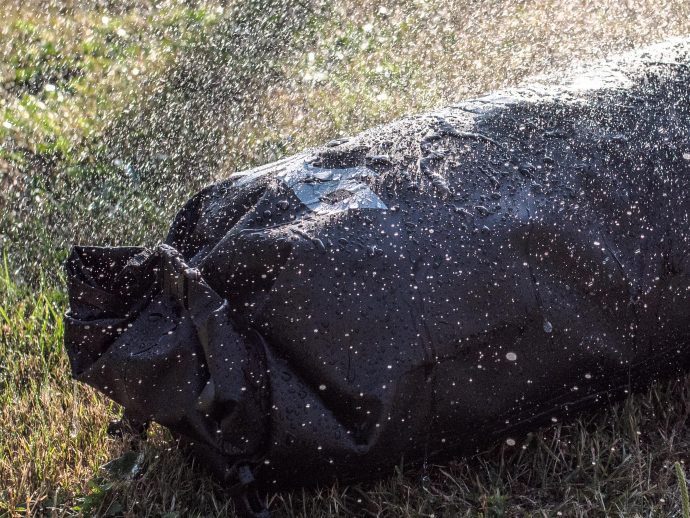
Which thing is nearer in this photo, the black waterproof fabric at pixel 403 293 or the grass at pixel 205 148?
the black waterproof fabric at pixel 403 293

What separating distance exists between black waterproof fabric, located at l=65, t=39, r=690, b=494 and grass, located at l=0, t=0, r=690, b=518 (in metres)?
0.16

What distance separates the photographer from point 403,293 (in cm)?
171

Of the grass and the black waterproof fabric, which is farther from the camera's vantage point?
the grass

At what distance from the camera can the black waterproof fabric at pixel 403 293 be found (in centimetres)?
168

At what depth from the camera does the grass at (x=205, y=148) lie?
2.00 meters

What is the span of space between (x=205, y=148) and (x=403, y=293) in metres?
2.11

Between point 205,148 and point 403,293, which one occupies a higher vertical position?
point 403,293

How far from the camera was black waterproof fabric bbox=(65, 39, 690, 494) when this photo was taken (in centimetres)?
168

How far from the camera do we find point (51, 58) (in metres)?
4.52

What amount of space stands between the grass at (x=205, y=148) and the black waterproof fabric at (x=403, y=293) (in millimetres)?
157

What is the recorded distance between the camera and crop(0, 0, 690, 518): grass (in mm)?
1996

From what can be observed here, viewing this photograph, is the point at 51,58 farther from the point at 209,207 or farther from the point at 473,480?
the point at 473,480

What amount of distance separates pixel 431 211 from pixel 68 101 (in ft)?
9.27

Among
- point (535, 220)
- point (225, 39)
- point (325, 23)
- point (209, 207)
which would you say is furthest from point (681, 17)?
point (209, 207)
